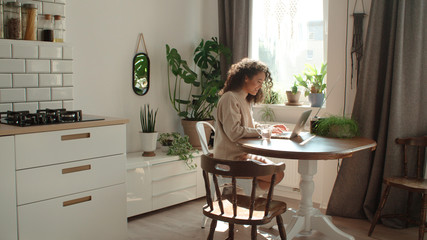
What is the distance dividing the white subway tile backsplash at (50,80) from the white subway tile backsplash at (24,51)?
0.16m

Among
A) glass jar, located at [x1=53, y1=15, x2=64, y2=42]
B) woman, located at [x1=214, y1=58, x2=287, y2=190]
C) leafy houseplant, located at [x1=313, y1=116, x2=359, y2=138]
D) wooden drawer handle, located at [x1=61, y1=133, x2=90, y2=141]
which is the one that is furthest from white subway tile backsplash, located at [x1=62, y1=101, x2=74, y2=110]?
leafy houseplant, located at [x1=313, y1=116, x2=359, y2=138]

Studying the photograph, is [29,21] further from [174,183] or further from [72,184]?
[174,183]

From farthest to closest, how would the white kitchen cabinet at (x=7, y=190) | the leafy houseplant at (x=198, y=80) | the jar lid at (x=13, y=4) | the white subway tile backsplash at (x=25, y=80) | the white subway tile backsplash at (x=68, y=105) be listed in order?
the leafy houseplant at (x=198, y=80) → the white subway tile backsplash at (x=68, y=105) → the white subway tile backsplash at (x=25, y=80) → the jar lid at (x=13, y=4) → the white kitchen cabinet at (x=7, y=190)

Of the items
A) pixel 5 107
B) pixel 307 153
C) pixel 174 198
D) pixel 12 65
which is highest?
pixel 12 65

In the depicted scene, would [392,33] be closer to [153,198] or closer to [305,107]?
[305,107]

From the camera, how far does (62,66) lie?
11.0 feet

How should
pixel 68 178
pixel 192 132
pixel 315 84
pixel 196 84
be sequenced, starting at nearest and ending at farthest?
pixel 68 178
pixel 315 84
pixel 192 132
pixel 196 84

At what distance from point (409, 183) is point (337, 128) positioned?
1.98 ft

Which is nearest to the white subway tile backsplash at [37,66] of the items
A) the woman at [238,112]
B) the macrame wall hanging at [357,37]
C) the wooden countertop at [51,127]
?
the wooden countertop at [51,127]

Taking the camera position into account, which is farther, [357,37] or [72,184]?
[357,37]

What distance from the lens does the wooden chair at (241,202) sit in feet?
7.55

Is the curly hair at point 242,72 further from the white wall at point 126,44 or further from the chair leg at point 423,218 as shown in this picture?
the chair leg at point 423,218

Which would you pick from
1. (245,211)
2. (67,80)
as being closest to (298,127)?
(245,211)

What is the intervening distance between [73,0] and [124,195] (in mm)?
1619
